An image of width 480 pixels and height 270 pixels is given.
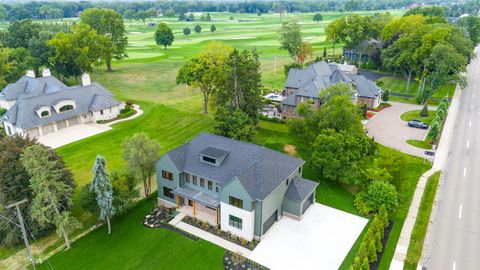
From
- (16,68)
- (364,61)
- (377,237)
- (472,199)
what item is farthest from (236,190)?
(364,61)

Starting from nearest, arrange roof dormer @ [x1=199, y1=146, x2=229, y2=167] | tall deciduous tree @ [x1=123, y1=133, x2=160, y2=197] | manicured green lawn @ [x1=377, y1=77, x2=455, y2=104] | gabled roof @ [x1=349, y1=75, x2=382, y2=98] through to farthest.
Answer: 1. roof dormer @ [x1=199, y1=146, x2=229, y2=167]
2. tall deciduous tree @ [x1=123, y1=133, x2=160, y2=197]
3. gabled roof @ [x1=349, y1=75, x2=382, y2=98]
4. manicured green lawn @ [x1=377, y1=77, x2=455, y2=104]

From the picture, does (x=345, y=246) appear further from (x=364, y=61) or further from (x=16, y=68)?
(x=364, y=61)

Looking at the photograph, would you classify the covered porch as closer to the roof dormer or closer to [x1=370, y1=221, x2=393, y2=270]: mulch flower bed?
the roof dormer

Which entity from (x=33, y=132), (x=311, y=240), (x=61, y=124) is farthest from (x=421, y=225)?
(x=33, y=132)

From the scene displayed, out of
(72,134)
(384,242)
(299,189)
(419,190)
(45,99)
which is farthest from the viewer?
(45,99)

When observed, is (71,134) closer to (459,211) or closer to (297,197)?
(297,197)

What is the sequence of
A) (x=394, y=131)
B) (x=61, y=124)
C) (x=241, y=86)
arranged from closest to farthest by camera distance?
(x=241, y=86), (x=394, y=131), (x=61, y=124)

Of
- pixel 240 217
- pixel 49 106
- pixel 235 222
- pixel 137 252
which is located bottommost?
pixel 137 252

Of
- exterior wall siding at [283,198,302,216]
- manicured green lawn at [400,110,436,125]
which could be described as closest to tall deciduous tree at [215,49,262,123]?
exterior wall siding at [283,198,302,216]

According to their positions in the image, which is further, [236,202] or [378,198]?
[378,198]
